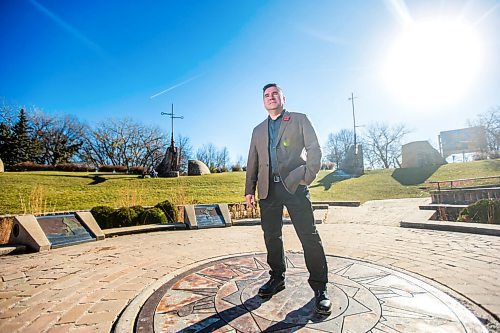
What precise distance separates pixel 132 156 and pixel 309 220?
44034 millimetres

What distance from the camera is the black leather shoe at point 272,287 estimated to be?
89.0 inches

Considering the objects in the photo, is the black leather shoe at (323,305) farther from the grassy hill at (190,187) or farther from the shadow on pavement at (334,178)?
the shadow on pavement at (334,178)

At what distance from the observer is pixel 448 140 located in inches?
1300

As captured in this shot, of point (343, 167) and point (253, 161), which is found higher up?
point (343, 167)

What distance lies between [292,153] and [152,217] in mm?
5676

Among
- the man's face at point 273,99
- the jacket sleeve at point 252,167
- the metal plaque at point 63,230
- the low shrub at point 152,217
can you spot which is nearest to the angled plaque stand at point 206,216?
the low shrub at point 152,217

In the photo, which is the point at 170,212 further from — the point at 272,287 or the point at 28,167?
the point at 28,167

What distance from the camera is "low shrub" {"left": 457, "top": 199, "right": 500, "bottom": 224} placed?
5.75 meters

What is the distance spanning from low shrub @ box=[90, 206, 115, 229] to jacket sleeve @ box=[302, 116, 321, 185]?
5984 mm

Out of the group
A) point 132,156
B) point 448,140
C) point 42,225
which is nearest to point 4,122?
point 132,156

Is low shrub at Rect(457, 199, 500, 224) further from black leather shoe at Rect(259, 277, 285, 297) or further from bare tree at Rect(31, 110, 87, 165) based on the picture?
bare tree at Rect(31, 110, 87, 165)

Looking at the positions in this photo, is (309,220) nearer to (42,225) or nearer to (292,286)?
(292,286)

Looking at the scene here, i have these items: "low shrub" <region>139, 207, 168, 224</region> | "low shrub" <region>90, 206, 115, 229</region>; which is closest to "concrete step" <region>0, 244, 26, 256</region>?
"low shrub" <region>90, 206, 115, 229</region>

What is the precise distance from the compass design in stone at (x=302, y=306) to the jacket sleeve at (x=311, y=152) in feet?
3.44
